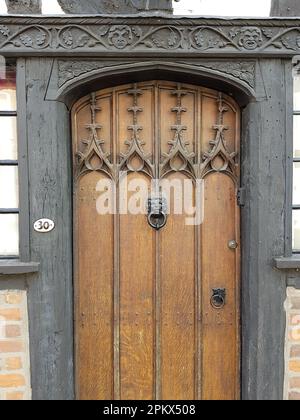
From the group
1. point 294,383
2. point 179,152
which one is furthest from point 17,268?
point 294,383

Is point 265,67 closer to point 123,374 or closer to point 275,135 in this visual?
point 275,135

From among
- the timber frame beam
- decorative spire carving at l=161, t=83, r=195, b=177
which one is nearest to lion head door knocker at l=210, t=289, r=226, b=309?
decorative spire carving at l=161, t=83, r=195, b=177

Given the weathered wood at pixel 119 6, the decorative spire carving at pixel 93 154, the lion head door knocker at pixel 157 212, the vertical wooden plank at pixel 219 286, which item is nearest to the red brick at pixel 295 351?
the vertical wooden plank at pixel 219 286

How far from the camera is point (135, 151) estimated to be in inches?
98.2

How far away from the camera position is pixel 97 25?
7.52 ft

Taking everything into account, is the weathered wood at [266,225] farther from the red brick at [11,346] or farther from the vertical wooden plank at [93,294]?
the red brick at [11,346]

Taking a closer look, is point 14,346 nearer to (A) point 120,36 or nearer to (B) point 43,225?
(B) point 43,225

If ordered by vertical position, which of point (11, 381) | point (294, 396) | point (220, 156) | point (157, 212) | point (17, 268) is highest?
point (220, 156)

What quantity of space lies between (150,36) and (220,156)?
0.86 meters

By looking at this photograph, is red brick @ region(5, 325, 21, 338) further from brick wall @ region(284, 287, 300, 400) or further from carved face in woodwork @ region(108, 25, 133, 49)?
carved face in woodwork @ region(108, 25, 133, 49)

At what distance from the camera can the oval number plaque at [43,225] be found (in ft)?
7.68

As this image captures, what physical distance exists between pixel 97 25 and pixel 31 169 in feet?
3.09

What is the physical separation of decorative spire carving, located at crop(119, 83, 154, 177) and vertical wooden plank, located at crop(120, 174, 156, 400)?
60mm
